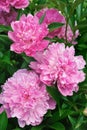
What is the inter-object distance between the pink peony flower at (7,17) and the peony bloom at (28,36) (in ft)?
0.67

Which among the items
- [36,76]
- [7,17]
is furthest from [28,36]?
[7,17]

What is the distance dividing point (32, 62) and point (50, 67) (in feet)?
0.22

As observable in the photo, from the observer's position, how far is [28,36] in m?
1.31

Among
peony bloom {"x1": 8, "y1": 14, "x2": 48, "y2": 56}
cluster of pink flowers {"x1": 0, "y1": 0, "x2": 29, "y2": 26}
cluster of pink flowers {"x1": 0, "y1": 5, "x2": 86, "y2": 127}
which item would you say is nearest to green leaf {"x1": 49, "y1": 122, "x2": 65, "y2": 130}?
cluster of pink flowers {"x1": 0, "y1": 5, "x2": 86, "y2": 127}

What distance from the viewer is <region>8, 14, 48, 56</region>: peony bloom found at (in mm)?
1296

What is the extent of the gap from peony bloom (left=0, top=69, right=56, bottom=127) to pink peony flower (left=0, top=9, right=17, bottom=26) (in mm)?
310

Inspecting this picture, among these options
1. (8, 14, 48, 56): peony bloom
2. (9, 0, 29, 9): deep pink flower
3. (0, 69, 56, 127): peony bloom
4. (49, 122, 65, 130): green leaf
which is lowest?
(49, 122, 65, 130): green leaf

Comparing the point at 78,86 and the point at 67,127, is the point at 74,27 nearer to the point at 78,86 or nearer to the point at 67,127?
the point at 78,86

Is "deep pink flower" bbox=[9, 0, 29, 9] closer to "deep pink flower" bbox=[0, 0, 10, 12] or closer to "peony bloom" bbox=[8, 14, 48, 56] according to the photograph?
"deep pink flower" bbox=[0, 0, 10, 12]

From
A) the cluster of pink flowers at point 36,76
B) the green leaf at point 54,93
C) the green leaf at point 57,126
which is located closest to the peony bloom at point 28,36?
the cluster of pink flowers at point 36,76

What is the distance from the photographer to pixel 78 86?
1.34 metres

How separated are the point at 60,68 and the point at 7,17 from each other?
38cm

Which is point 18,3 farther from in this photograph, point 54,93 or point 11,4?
point 54,93

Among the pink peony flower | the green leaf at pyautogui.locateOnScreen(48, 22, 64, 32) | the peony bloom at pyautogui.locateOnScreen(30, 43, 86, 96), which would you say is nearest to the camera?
the peony bloom at pyautogui.locateOnScreen(30, 43, 86, 96)
